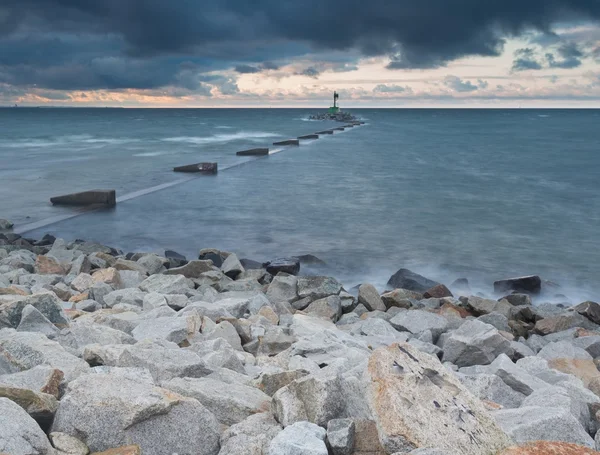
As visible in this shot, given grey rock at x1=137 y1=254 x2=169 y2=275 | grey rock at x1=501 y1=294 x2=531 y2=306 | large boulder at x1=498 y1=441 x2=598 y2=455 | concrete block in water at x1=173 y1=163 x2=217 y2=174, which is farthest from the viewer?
concrete block in water at x1=173 y1=163 x2=217 y2=174

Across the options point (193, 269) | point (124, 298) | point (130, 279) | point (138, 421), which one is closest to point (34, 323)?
point (124, 298)

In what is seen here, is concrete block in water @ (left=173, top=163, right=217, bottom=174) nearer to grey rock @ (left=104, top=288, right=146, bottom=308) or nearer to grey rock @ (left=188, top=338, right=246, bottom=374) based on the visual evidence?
grey rock @ (left=104, top=288, right=146, bottom=308)

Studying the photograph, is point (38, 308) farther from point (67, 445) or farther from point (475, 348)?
point (475, 348)

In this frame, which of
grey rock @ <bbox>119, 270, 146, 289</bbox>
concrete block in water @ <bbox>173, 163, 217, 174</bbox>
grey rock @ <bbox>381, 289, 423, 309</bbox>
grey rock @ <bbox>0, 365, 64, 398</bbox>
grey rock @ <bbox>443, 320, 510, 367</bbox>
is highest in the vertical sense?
grey rock @ <bbox>0, 365, 64, 398</bbox>

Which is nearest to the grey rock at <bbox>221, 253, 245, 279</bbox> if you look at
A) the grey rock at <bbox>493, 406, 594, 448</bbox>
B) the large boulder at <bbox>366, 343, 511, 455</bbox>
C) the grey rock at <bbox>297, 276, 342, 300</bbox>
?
the grey rock at <bbox>297, 276, 342, 300</bbox>

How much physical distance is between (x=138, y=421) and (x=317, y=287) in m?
4.99

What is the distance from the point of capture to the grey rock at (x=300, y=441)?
2.35m

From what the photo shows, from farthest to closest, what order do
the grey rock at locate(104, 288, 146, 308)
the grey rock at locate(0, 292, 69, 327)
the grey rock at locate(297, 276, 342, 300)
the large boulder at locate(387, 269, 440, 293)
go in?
the large boulder at locate(387, 269, 440, 293) < the grey rock at locate(297, 276, 342, 300) < the grey rock at locate(104, 288, 146, 308) < the grey rock at locate(0, 292, 69, 327)

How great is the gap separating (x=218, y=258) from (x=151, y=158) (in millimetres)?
21667

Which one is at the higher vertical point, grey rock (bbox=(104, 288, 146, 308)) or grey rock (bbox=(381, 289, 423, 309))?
grey rock (bbox=(104, 288, 146, 308))

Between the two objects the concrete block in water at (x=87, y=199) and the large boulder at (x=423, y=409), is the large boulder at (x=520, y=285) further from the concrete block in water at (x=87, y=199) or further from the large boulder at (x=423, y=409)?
the concrete block in water at (x=87, y=199)

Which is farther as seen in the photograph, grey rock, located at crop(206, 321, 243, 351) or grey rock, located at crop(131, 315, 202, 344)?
grey rock, located at crop(206, 321, 243, 351)

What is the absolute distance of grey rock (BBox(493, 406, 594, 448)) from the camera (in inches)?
110

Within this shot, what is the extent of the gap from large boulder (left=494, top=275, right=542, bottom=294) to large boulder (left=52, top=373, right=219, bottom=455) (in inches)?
295
